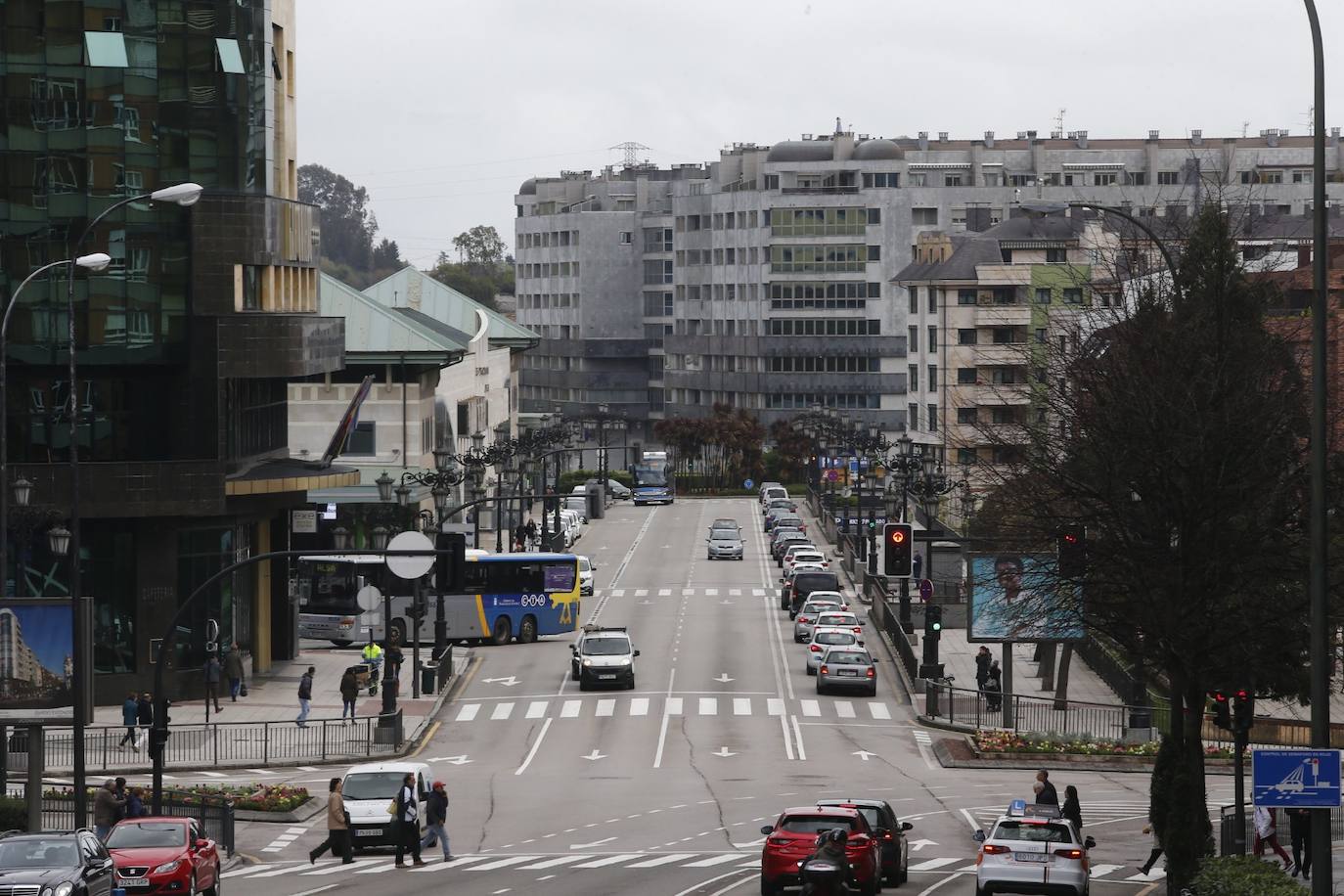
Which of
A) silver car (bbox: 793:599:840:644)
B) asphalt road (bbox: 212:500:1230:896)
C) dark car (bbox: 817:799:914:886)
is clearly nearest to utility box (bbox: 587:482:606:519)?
asphalt road (bbox: 212:500:1230:896)

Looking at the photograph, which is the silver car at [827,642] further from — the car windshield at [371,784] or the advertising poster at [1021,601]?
the car windshield at [371,784]

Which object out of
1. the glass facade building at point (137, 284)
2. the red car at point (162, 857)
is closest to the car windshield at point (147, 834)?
the red car at point (162, 857)

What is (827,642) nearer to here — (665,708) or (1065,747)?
(665,708)

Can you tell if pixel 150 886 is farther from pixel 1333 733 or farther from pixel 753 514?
pixel 753 514

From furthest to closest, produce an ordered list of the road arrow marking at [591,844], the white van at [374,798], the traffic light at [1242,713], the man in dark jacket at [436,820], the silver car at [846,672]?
the silver car at [846,672] → the road arrow marking at [591,844] → the white van at [374,798] → the man in dark jacket at [436,820] → the traffic light at [1242,713]

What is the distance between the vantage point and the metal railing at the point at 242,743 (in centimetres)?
4759

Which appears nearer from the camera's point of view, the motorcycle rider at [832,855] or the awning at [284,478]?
the motorcycle rider at [832,855]

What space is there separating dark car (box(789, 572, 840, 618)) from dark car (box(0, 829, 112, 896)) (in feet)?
175

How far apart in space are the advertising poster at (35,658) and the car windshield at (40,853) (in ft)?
27.4

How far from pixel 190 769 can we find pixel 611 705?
13.8 meters

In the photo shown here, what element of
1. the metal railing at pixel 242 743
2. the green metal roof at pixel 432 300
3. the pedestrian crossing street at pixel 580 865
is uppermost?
the green metal roof at pixel 432 300

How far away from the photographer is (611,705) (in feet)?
188

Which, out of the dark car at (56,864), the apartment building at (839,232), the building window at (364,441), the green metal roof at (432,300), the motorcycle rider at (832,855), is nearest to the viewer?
the dark car at (56,864)

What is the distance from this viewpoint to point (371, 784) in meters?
36.4
